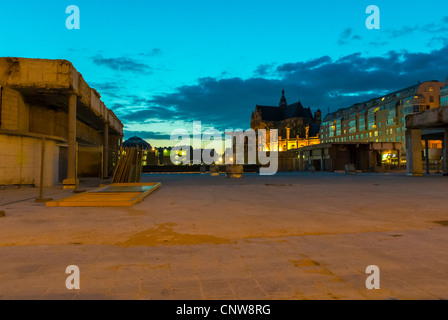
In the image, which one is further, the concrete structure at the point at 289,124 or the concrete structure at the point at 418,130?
the concrete structure at the point at 289,124

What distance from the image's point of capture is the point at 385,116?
85062mm

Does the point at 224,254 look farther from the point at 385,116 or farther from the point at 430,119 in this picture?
the point at 385,116

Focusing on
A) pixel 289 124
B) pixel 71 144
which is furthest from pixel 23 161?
pixel 289 124

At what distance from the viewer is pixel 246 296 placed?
295 centimetres

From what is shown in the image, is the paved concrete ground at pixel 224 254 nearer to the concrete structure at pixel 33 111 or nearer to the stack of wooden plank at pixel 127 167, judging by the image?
the stack of wooden plank at pixel 127 167

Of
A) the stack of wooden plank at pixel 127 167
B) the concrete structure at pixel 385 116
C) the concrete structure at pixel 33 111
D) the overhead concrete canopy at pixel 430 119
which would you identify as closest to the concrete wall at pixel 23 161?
the concrete structure at pixel 33 111

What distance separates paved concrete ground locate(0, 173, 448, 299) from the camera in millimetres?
3109

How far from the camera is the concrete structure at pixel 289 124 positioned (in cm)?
10800

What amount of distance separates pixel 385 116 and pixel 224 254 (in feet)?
315

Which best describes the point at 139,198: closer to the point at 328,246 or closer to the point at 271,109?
the point at 328,246

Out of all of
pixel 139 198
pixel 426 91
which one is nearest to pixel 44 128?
pixel 139 198

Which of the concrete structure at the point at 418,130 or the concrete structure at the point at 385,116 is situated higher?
the concrete structure at the point at 385,116

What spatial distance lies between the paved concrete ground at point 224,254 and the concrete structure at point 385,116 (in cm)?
7089
